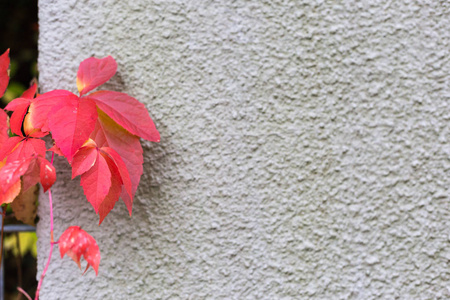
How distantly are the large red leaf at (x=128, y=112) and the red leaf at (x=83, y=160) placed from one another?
0.26ft

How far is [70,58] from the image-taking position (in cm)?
76

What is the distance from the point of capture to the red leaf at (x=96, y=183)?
58 cm

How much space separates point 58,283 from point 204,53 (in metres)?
0.62

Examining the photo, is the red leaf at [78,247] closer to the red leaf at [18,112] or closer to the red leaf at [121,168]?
the red leaf at [121,168]

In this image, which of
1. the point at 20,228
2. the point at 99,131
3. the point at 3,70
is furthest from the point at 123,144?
the point at 20,228

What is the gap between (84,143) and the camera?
1.95ft

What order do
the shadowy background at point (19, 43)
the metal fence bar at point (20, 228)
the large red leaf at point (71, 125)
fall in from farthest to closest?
the shadowy background at point (19, 43), the metal fence bar at point (20, 228), the large red leaf at point (71, 125)

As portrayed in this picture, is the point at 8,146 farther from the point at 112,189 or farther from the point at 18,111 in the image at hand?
the point at 112,189

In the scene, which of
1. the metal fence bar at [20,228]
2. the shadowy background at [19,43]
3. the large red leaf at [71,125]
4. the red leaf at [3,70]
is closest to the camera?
the large red leaf at [71,125]

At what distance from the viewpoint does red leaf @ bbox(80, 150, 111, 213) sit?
0.58 m

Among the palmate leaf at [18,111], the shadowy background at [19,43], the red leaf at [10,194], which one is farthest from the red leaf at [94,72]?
the shadowy background at [19,43]

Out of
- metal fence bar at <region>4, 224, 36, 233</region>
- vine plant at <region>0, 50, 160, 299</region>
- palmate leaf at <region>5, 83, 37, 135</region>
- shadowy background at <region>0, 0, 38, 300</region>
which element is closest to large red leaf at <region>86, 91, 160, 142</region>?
vine plant at <region>0, 50, 160, 299</region>

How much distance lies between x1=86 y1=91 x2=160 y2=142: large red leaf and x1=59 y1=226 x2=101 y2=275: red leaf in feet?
0.72

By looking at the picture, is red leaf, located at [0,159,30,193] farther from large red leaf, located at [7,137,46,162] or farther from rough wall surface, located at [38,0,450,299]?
rough wall surface, located at [38,0,450,299]
